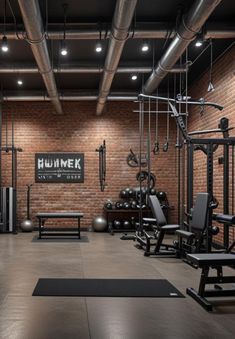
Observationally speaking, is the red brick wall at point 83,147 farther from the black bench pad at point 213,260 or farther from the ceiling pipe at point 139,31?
the black bench pad at point 213,260

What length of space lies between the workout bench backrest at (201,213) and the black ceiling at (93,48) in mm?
2599

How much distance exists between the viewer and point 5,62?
7.49 metres

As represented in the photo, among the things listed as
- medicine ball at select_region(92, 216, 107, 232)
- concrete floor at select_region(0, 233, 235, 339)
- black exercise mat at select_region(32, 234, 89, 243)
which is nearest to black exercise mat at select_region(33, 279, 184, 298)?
concrete floor at select_region(0, 233, 235, 339)

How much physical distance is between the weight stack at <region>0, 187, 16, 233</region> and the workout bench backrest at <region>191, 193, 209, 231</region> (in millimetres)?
5792

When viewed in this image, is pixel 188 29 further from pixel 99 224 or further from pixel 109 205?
pixel 99 224

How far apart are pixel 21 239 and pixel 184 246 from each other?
387 centimetres

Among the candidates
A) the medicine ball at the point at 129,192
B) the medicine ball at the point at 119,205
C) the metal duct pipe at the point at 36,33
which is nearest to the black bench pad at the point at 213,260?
the metal duct pipe at the point at 36,33

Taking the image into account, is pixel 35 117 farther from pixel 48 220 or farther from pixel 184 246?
pixel 184 246

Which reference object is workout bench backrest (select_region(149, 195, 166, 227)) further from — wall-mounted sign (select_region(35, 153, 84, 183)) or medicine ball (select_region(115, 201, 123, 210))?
wall-mounted sign (select_region(35, 153, 84, 183))

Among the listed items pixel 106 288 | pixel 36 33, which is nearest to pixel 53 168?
pixel 36 33

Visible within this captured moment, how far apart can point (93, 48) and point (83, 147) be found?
3.85 m

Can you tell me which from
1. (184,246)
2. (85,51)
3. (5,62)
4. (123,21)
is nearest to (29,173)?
(5,62)

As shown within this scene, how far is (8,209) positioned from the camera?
953 cm

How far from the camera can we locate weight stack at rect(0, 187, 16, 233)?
950cm
